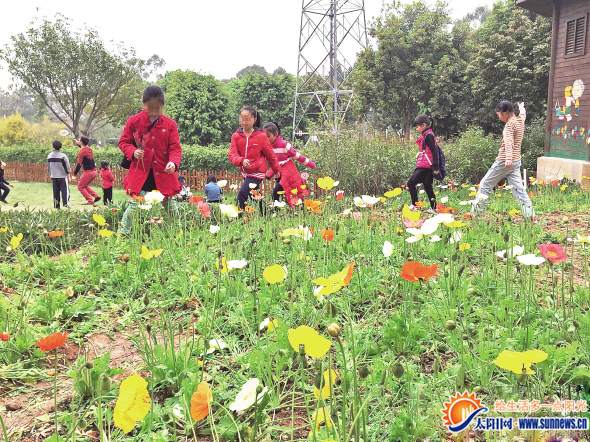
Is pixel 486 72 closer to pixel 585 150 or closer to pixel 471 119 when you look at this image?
pixel 471 119

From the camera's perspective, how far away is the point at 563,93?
11.4 metres

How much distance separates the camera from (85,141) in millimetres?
9773

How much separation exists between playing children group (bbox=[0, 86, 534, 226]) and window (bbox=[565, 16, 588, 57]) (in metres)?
6.48

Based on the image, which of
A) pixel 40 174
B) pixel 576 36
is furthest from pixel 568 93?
pixel 40 174

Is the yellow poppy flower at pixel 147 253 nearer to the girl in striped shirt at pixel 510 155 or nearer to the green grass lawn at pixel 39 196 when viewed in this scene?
the girl in striped shirt at pixel 510 155

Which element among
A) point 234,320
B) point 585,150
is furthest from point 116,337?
point 585,150

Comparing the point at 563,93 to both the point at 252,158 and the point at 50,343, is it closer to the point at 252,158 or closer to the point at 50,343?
the point at 252,158

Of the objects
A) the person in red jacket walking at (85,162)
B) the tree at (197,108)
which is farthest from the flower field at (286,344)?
the tree at (197,108)

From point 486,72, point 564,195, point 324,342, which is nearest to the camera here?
point 324,342

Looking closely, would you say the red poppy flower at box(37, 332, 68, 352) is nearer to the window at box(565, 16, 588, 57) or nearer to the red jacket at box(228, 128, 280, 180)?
the red jacket at box(228, 128, 280, 180)

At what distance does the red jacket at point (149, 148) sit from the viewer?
4430 millimetres

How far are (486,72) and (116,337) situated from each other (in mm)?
19612

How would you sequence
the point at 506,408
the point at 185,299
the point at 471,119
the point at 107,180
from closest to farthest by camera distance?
1. the point at 506,408
2. the point at 185,299
3. the point at 107,180
4. the point at 471,119

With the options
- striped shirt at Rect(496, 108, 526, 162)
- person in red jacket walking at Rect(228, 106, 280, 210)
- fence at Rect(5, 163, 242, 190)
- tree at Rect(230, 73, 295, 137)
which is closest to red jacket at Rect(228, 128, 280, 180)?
person in red jacket walking at Rect(228, 106, 280, 210)
